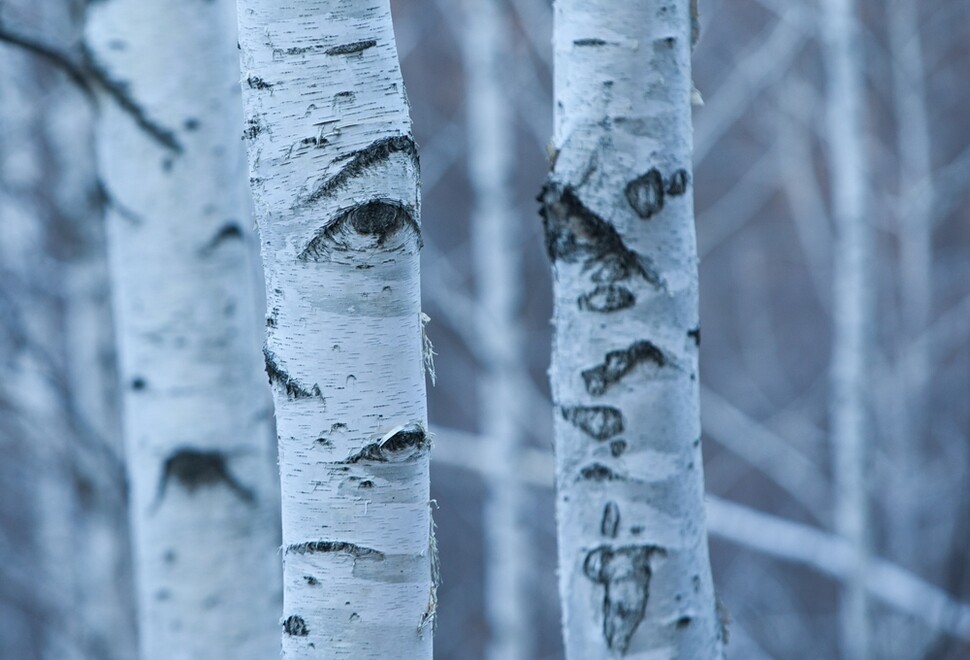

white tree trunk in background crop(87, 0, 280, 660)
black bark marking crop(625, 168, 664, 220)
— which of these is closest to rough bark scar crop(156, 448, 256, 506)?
Result: white tree trunk in background crop(87, 0, 280, 660)

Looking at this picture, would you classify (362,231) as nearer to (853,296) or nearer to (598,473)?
(598,473)

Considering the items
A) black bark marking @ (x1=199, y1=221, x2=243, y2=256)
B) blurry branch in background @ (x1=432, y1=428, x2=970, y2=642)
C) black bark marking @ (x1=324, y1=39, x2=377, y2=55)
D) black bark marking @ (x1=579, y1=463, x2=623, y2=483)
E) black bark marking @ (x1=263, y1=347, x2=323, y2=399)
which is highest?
black bark marking @ (x1=324, y1=39, x2=377, y2=55)

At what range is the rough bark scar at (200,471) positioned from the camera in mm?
1687

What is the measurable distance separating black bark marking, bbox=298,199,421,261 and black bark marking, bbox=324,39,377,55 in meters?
0.15

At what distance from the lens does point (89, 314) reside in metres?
3.72

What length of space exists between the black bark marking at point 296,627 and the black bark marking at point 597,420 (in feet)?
1.61

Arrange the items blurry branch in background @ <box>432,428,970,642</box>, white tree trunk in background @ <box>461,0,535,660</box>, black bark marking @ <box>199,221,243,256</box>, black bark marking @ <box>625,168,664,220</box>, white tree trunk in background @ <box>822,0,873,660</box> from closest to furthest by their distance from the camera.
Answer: black bark marking @ <box>625,168,664,220</box> → black bark marking @ <box>199,221,243,256</box> → white tree trunk in background @ <box>822,0,873,660</box> → blurry branch in background @ <box>432,428,970,642</box> → white tree trunk in background @ <box>461,0,535,660</box>

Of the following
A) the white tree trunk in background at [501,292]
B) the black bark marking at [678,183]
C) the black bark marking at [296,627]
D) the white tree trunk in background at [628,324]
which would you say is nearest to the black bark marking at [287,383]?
the black bark marking at [296,627]

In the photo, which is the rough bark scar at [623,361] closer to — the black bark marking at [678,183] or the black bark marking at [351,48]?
the black bark marking at [678,183]

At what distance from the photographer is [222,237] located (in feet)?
5.53

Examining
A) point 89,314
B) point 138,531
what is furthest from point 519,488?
point 138,531

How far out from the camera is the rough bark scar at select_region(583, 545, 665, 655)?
128 centimetres

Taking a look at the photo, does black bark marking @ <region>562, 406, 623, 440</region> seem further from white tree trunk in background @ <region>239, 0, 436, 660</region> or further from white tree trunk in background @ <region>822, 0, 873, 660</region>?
white tree trunk in background @ <region>822, 0, 873, 660</region>

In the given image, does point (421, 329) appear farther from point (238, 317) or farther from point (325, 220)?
point (238, 317)
